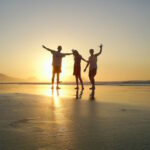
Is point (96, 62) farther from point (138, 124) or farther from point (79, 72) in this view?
point (138, 124)

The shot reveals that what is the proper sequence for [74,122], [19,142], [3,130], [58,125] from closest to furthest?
1. [19,142]
2. [3,130]
3. [58,125]
4. [74,122]

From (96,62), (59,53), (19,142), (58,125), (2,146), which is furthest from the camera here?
(59,53)

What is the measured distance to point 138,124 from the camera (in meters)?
3.83

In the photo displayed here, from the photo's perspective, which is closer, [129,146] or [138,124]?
[129,146]

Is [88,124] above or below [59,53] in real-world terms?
below

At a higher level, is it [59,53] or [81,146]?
[59,53]

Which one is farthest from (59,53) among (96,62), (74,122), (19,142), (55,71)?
(19,142)

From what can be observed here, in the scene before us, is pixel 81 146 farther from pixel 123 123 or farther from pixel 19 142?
pixel 123 123

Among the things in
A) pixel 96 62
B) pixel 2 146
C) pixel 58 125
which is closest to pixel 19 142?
pixel 2 146

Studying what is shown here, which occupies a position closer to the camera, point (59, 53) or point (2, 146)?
point (2, 146)

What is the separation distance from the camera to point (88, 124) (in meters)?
3.78

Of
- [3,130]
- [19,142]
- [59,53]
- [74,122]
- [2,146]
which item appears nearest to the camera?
A: [2,146]

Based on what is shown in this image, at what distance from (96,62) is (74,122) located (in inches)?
403

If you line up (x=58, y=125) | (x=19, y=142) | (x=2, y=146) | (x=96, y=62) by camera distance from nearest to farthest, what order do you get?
(x=2, y=146) → (x=19, y=142) → (x=58, y=125) → (x=96, y=62)
